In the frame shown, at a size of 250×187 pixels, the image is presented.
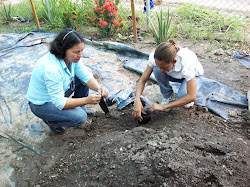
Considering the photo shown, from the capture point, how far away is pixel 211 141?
168cm

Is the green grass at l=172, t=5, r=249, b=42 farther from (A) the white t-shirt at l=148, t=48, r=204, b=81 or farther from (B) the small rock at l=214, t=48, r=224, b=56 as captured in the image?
(A) the white t-shirt at l=148, t=48, r=204, b=81

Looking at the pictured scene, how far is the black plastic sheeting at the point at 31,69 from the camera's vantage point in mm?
2436

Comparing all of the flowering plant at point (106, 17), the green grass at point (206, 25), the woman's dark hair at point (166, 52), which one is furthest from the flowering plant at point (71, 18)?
the woman's dark hair at point (166, 52)

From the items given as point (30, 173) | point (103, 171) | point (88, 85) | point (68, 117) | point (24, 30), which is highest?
point (24, 30)

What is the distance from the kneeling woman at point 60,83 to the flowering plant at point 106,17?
2.30 metres

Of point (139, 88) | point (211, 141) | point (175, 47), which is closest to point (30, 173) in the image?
point (139, 88)

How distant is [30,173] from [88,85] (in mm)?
961

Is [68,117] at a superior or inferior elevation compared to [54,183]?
superior

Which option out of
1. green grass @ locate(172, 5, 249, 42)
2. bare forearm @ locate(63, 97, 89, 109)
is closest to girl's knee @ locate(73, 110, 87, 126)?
bare forearm @ locate(63, 97, 89, 109)

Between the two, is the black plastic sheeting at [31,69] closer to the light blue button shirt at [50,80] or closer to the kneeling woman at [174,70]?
the kneeling woman at [174,70]

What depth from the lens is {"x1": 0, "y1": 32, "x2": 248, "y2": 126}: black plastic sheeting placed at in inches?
95.9

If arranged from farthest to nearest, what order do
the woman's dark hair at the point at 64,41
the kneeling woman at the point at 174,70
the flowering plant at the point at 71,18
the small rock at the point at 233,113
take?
1. the flowering plant at the point at 71,18
2. the small rock at the point at 233,113
3. the kneeling woman at the point at 174,70
4. the woman's dark hair at the point at 64,41

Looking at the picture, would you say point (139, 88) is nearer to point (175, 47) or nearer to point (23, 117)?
point (175, 47)

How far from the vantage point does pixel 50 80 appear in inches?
67.1
